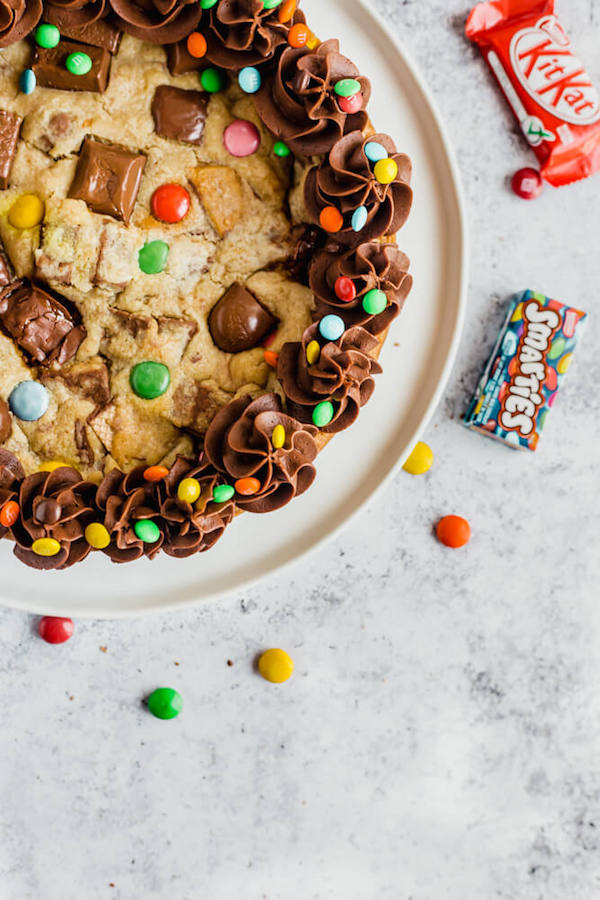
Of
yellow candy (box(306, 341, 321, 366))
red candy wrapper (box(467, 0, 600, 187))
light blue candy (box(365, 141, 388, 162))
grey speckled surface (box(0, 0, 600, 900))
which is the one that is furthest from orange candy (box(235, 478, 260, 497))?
red candy wrapper (box(467, 0, 600, 187))

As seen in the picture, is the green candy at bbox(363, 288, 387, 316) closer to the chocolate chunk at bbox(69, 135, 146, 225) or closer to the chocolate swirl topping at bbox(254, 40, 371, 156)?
the chocolate swirl topping at bbox(254, 40, 371, 156)

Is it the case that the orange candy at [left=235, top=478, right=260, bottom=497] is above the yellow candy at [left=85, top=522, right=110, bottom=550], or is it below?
above

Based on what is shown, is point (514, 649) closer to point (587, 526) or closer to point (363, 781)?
point (587, 526)

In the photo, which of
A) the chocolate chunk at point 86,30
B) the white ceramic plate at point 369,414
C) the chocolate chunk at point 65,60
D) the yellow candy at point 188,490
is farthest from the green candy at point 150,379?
the chocolate chunk at point 86,30

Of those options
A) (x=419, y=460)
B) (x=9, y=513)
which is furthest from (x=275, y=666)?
(x=9, y=513)

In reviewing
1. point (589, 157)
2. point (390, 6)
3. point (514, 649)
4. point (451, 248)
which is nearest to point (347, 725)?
point (514, 649)
